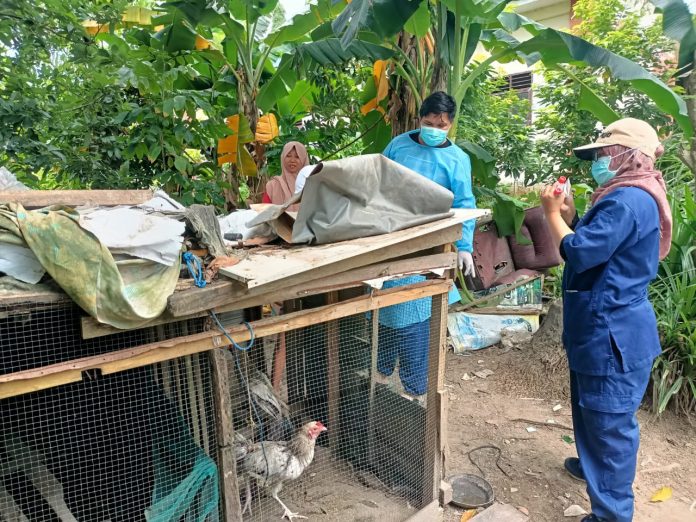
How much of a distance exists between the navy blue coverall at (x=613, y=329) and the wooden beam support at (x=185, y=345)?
2.28 feet

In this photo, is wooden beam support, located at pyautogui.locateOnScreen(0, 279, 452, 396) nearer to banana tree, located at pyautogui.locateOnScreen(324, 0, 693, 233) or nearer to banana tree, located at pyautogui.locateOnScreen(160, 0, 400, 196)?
banana tree, located at pyautogui.locateOnScreen(324, 0, 693, 233)

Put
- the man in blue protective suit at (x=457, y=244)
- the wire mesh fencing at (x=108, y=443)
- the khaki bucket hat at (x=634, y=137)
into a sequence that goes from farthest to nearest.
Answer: the man in blue protective suit at (x=457, y=244) → the khaki bucket hat at (x=634, y=137) → the wire mesh fencing at (x=108, y=443)

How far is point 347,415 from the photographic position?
3020 millimetres

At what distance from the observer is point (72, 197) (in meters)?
2.38

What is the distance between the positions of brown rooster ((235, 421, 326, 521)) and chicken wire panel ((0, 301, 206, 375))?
71 centimetres

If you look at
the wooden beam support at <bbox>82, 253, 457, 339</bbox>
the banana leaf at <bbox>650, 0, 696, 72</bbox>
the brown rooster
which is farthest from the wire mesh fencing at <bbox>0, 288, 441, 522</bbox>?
the banana leaf at <bbox>650, 0, 696, 72</bbox>

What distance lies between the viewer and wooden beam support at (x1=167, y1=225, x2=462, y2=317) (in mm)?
1711

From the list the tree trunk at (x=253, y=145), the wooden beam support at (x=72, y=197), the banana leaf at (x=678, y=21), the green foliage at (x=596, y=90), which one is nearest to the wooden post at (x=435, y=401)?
the wooden beam support at (x=72, y=197)

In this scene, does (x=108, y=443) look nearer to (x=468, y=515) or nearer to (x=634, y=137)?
(x=468, y=515)

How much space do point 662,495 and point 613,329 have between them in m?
1.41

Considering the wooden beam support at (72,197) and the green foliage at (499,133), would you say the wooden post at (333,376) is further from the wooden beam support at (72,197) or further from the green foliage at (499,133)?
the green foliage at (499,133)

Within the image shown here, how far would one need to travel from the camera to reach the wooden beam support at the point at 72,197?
2.17 metres

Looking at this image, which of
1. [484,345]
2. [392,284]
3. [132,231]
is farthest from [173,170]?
[484,345]

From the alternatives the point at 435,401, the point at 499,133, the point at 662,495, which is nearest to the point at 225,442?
the point at 435,401
